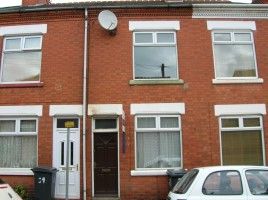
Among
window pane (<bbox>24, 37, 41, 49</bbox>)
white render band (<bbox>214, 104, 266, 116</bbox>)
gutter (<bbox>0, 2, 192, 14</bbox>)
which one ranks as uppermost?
gutter (<bbox>0, 2, 192, 14</bbox>)

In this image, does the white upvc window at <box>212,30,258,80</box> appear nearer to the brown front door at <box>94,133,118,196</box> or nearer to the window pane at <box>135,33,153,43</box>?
the window pane at <box>135,33,153,43</box>

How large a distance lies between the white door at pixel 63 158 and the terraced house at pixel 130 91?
0.11 feet

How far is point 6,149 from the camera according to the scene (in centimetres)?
1462

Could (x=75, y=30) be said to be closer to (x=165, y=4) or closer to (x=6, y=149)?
(x=165, y=4)

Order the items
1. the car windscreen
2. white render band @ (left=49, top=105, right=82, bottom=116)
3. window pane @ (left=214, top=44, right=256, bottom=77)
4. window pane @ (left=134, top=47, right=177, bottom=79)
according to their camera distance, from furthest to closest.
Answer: window pane @ (left=214, top=44, right=256, bottom=77), window pane @ (left=134, top=47, right=177, bottom=79), white render band @ (left=49, top=105, right=82, bottom=116), the car windscreen

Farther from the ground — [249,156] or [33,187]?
[249,156]

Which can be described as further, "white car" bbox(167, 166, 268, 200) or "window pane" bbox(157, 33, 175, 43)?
"window pane" bbox(157, 33, 175, 43)

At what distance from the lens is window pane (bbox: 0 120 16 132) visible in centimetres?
1464

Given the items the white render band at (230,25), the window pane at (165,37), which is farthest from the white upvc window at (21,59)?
the white render band at (230,25)

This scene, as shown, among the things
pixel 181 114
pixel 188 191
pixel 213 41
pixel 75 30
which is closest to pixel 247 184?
pixel 188 191

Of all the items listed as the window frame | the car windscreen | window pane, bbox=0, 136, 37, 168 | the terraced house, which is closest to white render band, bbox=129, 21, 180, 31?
the terraced house

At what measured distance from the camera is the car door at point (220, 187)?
8.13 metres

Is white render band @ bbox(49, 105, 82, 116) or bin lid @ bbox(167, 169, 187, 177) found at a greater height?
white render band @ bbox(49, 105, 82, 116)

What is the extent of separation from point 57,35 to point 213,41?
5555 millimetres
